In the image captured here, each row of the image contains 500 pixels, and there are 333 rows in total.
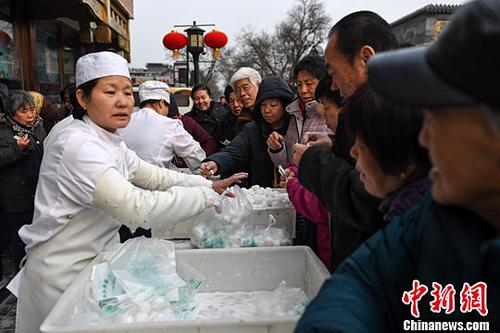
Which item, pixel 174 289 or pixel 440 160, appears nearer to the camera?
pixel 440 160

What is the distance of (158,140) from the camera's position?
3.20 m

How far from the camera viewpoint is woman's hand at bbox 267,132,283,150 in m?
2.87

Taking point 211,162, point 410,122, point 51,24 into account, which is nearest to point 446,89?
point 410,122

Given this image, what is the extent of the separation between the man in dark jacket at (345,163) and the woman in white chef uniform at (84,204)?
20.9 inches

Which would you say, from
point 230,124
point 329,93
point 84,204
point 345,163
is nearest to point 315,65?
point 329,93

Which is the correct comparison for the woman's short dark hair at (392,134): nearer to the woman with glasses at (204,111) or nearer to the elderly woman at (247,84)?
the elderly woman at (247,84)

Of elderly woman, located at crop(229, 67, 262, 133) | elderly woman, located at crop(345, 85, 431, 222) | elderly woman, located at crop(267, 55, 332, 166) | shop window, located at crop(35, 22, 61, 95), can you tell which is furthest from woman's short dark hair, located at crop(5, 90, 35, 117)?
elderly woman, located at crop(345, 85, 431, 222)

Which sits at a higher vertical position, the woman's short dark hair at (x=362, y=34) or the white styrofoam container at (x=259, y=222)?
the woman's short dark hair at (x=362, y=34)

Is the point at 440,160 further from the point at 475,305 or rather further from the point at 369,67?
the point at 475,305

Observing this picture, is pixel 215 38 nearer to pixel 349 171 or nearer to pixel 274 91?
pixel 274 91

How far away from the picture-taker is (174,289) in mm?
1400

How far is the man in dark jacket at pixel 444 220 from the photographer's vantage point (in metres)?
0.62

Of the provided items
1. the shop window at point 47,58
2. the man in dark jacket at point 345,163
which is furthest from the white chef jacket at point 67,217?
the shop window at point 47,58

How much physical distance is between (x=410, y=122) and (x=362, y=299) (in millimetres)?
438
